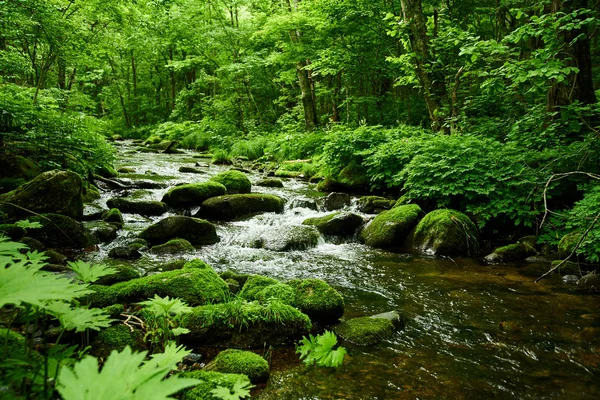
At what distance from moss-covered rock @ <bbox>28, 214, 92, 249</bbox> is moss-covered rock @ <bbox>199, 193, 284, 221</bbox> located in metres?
3.18

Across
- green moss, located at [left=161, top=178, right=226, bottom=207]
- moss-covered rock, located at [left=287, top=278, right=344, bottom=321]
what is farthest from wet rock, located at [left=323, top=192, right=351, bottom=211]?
moss-covered rock, located at [left=287, top=278, right=344, bottom=321]

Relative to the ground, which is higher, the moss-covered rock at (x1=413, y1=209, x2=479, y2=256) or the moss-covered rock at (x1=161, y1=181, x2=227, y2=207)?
the moss-covered rock at (x1=161, y1=181, x2=227, y2=207)

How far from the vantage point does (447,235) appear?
22.8ft

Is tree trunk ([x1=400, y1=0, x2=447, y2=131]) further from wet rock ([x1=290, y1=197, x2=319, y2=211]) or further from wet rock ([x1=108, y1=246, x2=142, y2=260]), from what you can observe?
wet rock ([x1=108, y1=246, x2=142, y2=260])

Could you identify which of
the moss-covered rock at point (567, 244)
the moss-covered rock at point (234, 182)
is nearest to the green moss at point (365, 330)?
the moss-covered rock at point (567, 244)

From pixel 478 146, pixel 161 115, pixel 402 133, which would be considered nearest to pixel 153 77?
pixel 161 115

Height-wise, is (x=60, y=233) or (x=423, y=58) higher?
(x=423, y=58)

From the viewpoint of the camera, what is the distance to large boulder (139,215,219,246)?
747 centimetres

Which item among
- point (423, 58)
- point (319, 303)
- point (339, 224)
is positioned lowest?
point (339, 224)

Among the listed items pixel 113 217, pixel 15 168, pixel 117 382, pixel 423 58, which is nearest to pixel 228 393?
pixel 117 382

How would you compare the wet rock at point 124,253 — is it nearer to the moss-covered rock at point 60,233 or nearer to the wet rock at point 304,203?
the moss-covered rock at point 60,233

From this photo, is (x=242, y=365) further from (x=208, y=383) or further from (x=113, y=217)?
(x=113, y=217)

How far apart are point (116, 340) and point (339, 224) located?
5.82 meters

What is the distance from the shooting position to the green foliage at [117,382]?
2.97ft
